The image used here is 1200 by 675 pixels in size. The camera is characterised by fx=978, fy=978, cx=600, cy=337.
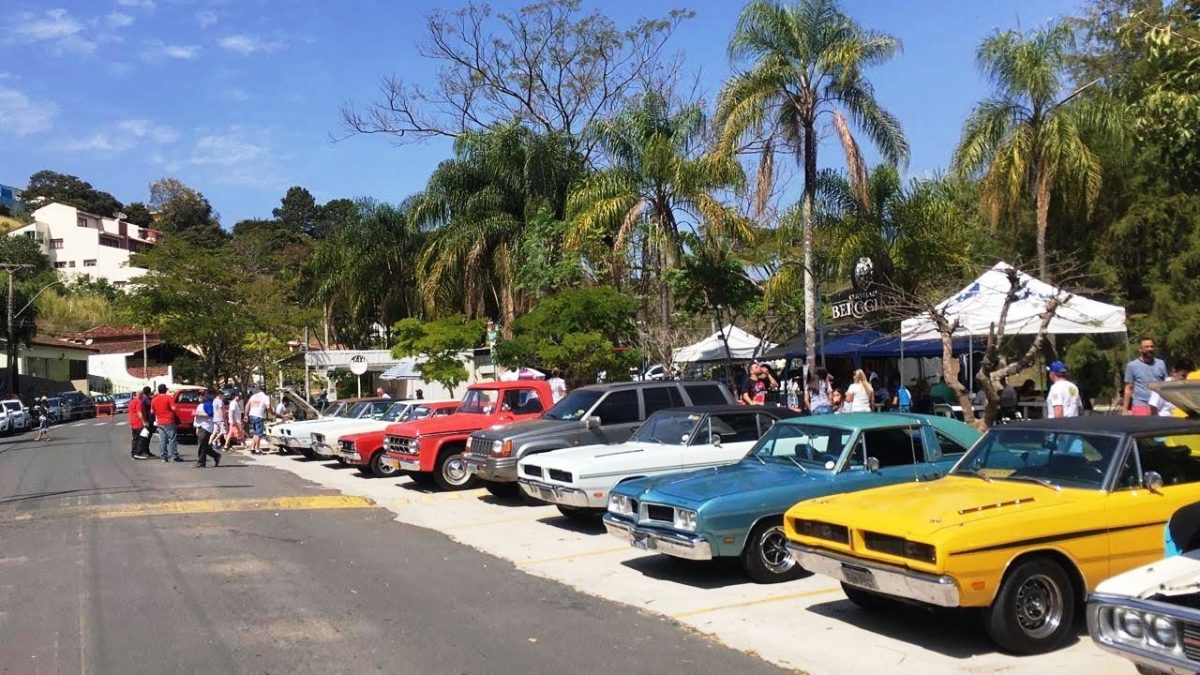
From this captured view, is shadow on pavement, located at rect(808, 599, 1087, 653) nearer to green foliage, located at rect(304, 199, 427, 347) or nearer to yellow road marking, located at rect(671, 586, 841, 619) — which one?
yellow road marking, located at rect(671, 586, 841, 619)

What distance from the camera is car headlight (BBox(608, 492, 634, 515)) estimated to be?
8969 millimetres

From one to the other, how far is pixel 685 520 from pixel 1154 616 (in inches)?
162

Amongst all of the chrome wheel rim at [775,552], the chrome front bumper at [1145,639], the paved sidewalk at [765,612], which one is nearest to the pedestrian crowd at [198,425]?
the paved sidewalk at [765,612]

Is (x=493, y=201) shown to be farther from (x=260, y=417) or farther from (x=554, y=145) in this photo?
(x=260, y=417)

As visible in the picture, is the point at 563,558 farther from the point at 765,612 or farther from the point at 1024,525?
the point at 1024,525

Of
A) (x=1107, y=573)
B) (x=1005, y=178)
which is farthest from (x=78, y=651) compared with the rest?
(x=1005, y=178)

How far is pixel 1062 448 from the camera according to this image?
6.88 metres

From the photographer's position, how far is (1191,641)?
421 cm

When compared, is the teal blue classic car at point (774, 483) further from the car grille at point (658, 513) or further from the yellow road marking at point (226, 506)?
the yellow road marking at point (226, 506)

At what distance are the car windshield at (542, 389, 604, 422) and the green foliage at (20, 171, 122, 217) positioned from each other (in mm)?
110524

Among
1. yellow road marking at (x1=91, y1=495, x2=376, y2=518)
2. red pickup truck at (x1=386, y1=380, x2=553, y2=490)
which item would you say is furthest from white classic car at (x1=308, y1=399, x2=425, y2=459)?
yellow road marking at (x1=91, y1=495, x2=376, y2=518)

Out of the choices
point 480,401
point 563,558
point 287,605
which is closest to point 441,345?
point 480,401

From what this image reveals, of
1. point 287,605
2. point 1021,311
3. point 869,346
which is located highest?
point 1021,311

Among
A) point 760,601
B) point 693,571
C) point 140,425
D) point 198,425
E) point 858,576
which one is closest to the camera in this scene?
point 858,576
